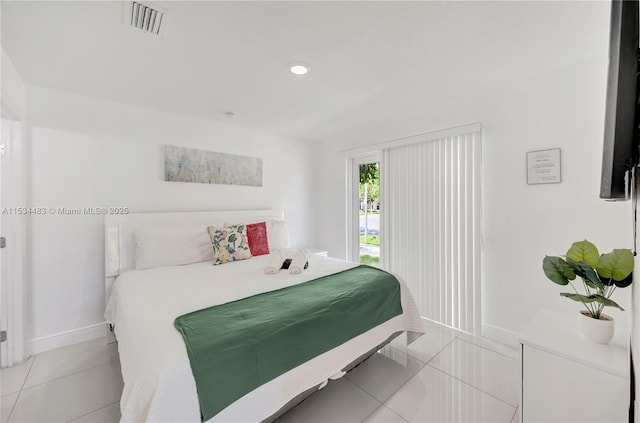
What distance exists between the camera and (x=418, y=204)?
3014mm

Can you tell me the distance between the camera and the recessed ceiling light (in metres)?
1.99

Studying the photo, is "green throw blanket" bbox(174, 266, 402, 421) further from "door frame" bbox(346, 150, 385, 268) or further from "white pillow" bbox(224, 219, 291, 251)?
"door frame" bbox(346, 150, 385, 268)

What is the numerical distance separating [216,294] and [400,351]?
167 cm

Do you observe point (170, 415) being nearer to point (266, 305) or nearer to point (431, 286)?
point (266, 305)

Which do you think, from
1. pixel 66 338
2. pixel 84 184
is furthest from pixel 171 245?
pixel 66 338

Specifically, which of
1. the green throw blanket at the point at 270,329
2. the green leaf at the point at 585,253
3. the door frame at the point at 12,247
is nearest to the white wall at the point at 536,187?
the green leaf at the point at 585,253

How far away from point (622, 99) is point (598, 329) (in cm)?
122

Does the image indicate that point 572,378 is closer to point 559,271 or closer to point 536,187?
point 559,271

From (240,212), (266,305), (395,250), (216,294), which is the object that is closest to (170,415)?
(266,305)

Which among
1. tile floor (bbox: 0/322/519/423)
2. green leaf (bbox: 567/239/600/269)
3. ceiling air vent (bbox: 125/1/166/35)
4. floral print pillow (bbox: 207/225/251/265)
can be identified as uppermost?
ceiling air vent (bbox: 125/1/166/35)

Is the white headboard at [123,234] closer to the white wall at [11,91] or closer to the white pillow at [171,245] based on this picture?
the white pillow at [171,245]

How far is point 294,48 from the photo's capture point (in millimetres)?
1772

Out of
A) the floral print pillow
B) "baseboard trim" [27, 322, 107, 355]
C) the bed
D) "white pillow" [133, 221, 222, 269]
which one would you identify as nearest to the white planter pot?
the bed

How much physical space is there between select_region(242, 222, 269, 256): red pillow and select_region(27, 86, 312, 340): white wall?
68cm
